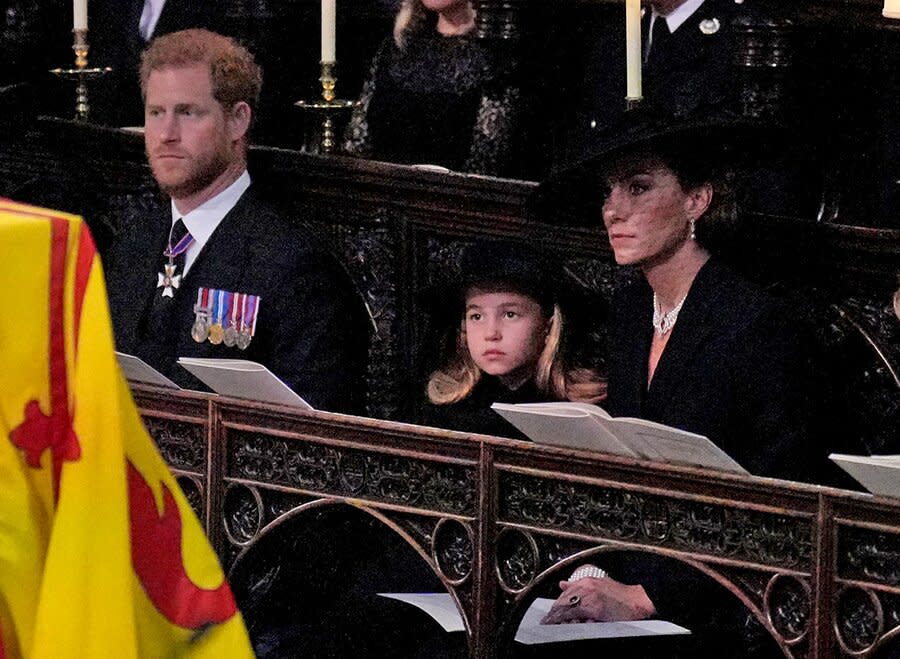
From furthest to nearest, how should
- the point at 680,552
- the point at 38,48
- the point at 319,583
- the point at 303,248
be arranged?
the point at 38,48 < the point at 303,248 < the point at 319,583 < the point at 680,552

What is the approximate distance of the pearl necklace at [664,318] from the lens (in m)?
3.93

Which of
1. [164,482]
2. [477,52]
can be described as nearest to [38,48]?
[477,52]

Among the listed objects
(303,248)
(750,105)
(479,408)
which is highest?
(750,105)

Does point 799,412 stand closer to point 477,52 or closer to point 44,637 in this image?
point 477,52

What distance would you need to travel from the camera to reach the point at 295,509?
356 cm

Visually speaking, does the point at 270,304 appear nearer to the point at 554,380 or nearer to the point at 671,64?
the point at 554,380

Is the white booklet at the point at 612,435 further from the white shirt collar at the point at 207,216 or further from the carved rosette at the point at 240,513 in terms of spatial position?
the white shirt collar at the point at 207,216

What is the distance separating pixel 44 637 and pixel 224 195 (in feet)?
10.3

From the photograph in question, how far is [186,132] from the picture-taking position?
4.67m

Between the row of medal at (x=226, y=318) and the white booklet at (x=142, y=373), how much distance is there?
1.97ft

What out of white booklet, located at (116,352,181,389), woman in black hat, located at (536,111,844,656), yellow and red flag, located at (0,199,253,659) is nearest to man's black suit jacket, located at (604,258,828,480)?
woman in black hat, located at (536,111,844,656)

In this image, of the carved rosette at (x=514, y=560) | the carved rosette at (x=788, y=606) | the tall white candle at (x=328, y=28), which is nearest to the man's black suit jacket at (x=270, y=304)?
the tall white candle at (x=328, y=28)

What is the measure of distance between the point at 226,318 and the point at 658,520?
5.38 ft

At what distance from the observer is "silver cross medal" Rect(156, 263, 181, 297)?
4.66 m
